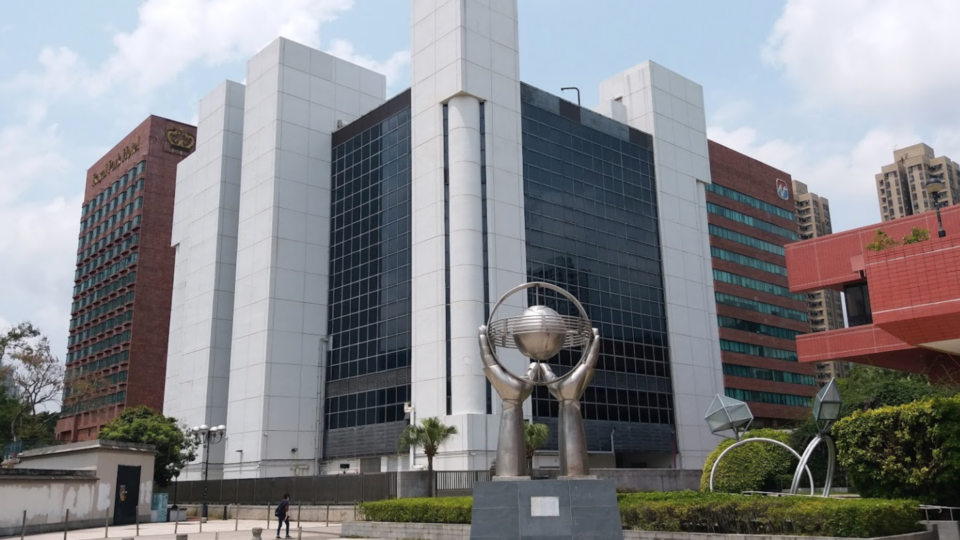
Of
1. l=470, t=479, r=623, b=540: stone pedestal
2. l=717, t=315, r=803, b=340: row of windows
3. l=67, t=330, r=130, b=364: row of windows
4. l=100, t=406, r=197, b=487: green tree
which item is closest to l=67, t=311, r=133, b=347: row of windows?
l=67, t=330, r=130, b=364: row of windows

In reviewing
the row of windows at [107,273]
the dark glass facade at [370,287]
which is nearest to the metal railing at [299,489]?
the dark glass facade at [370,287]

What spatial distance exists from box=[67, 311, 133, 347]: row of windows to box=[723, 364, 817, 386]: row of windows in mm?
64211

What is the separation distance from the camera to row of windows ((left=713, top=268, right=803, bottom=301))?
8525 cm

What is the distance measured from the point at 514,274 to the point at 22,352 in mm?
49232

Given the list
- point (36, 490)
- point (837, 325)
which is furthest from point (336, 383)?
point (837, 325)

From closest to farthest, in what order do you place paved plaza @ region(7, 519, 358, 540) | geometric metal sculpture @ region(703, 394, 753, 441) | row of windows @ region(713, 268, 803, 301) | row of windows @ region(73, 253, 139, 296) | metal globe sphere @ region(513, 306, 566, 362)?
1. metal globe sphere @ region(513, 306, 566, 362)
2. paved plaza @ region(7, 519, 358, 540)
3. geometric metal sculpture @ region(703, 394, 753, 441)
4. row of windows @ region(713, 268, 803, 301)
5. row of windows @ region(73, 253, 139, 296)

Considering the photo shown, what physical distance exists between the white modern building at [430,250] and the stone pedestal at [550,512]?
30.0 metres

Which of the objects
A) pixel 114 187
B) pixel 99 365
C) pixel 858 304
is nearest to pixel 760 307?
pixel 858 304

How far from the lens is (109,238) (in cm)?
9894

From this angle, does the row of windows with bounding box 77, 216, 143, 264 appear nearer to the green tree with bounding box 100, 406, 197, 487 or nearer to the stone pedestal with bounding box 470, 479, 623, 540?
the green tree with bounding box 100, 406, 197, 487

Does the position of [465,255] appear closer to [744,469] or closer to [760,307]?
[744,469]

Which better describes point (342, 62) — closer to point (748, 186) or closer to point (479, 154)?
point (479, 154)

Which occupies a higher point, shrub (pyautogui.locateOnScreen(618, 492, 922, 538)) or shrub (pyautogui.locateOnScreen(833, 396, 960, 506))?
shrub (pyautogui.locateOnScreen(833, 396, 960, 506))

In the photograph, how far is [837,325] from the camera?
6432 inches
